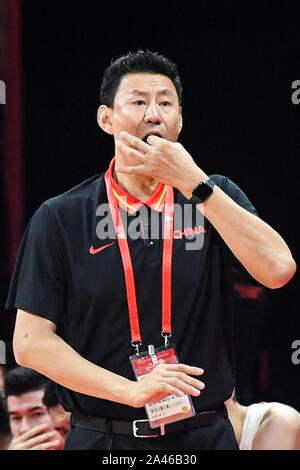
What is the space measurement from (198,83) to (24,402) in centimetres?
186

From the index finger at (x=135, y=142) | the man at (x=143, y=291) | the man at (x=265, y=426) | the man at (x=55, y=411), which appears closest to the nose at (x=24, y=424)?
the man at (x=55, y=411)

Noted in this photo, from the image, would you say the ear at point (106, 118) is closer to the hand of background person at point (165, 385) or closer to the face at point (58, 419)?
the hand of background person at point (165, 385)

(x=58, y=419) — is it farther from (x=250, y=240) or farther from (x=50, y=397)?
(x=250, y=240)

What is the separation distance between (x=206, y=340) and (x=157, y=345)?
142mm

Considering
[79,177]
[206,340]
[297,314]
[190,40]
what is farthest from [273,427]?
[190,40]

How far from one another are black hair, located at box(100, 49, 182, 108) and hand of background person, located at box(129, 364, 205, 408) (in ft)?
3.09

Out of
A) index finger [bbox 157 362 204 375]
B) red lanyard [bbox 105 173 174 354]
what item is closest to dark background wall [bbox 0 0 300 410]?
red lanyard [bbox 105 173 174 354]

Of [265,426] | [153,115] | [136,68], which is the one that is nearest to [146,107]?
[153,115]

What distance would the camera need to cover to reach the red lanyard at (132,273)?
6.83ft

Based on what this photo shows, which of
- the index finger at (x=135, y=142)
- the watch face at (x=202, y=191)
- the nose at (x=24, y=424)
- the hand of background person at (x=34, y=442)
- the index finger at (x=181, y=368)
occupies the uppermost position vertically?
the index finger at (x=135, y=142)

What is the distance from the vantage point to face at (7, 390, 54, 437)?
328 centimetres

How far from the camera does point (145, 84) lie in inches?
91.0

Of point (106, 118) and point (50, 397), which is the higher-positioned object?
point (106, 118)

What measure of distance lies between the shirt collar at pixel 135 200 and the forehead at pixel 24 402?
54.1 inches
